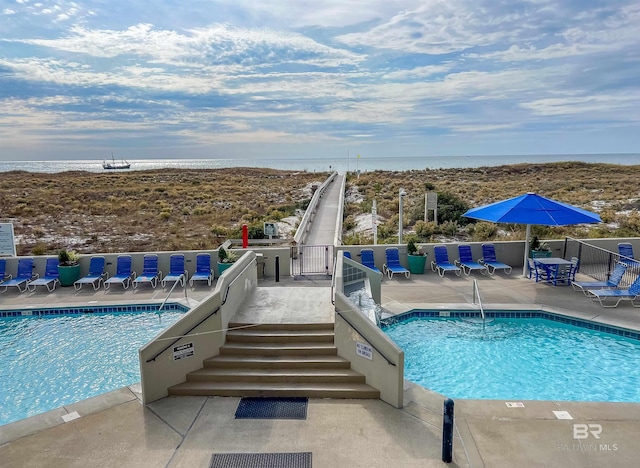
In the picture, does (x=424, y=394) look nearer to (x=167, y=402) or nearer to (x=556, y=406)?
(x=556, y=406)

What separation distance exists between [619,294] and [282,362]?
31.2ft

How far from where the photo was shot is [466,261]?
1495cm

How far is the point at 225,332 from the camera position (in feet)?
26.1

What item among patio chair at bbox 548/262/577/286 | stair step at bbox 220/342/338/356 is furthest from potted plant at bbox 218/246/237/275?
patio chair at bbox 548/262/577/286

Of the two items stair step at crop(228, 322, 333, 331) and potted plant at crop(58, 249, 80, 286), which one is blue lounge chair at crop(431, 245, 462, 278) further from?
potted plant at crop(58, 249, 80, 286)

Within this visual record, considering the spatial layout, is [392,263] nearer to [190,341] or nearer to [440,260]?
[440,260]

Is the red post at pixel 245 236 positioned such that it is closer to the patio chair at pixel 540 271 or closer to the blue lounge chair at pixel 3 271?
the blue lounge chair at pixel 3 271

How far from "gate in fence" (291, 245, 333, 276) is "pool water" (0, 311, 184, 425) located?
452 centimetres

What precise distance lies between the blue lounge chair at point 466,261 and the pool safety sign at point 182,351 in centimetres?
1026

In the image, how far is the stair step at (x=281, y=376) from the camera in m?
7.07

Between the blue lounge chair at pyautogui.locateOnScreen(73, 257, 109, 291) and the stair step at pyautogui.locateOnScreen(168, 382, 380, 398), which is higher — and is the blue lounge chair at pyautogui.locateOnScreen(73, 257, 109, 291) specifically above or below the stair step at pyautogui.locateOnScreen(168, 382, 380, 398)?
above

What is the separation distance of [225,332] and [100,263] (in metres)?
8.14

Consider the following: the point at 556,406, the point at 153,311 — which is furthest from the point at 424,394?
the point at 153,311

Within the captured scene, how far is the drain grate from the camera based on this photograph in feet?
20.7
